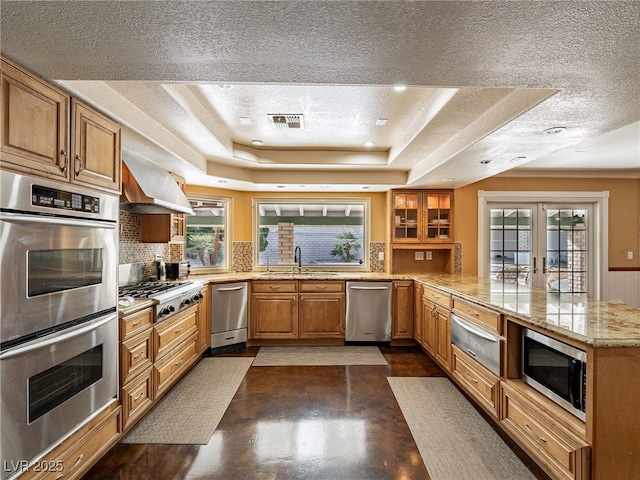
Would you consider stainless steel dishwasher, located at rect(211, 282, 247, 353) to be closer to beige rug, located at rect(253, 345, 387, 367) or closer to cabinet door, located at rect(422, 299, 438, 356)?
beige rug, located at rect(253, 345, 387, 367)

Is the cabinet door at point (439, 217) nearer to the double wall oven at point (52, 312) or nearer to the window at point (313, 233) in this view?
the window at point (313, 233)

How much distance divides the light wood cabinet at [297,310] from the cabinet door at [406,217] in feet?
3.94

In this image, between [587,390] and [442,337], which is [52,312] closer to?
[587,390]

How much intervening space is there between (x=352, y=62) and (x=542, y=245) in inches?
180

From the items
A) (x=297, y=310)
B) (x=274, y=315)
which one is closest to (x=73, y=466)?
(x=274, y=315)

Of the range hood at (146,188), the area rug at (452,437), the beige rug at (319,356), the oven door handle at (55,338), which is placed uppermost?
the range hood at (146,188)

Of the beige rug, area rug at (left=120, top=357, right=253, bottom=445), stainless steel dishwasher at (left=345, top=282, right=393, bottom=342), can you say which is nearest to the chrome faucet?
stainless steel dishwasher at (left=345, top=282, right=393, bottom=342)

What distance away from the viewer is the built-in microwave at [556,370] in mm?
1687

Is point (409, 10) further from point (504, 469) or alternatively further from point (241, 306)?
point (241, 306)

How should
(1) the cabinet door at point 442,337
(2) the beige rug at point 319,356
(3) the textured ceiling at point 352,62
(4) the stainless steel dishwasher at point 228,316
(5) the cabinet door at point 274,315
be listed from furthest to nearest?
(5) the cabinet door at point 274,315
(4) the stainless steel dishwasher at point 228,316
(2) the beige rug at point 319,356
(1) the cabinet door at point 442,337
(3) the textured ceiling at point 352,62

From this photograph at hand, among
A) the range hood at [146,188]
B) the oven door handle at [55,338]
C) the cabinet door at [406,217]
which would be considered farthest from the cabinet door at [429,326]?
the oven door handle at [55,338]

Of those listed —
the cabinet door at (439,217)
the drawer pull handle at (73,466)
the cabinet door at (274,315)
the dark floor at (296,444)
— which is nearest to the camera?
the drawer pull handle at (73,466)

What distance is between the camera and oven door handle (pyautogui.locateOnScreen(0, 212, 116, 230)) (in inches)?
55.7

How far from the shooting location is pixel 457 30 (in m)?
1.24
